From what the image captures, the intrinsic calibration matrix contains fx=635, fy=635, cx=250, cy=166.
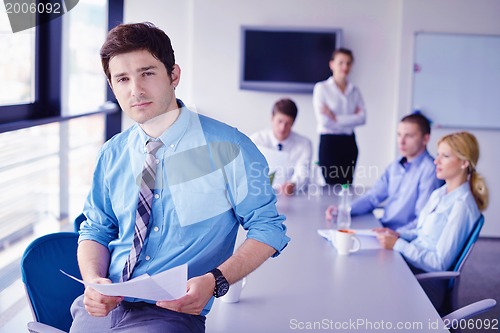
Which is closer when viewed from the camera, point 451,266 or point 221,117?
point 451,266

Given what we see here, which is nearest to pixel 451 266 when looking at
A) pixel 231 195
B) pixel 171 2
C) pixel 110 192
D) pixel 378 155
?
pixel 231 195

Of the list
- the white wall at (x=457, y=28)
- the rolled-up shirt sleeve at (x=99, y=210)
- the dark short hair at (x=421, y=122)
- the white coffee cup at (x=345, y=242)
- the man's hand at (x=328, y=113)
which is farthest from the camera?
the white wall at (x=457, y=28)

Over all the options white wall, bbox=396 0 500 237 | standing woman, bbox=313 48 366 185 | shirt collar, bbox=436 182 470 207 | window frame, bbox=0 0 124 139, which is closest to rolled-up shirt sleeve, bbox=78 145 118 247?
shirt collar, bbox=436 182 470 207

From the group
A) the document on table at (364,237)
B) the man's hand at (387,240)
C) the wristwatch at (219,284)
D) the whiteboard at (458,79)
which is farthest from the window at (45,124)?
the whiteboard at (458,79)

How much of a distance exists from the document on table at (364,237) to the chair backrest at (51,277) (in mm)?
1081

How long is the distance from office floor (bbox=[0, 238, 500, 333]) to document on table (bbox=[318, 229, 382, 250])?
1059 mm

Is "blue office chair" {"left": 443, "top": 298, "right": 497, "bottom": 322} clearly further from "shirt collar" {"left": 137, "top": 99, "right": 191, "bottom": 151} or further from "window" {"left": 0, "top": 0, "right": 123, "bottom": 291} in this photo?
"window" {"left": 0, "top": 0, "right": 123, "bottom": 291}

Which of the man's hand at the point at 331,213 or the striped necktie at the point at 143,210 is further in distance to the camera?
the man's hand at the point at 331,213

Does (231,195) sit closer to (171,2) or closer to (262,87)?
(262,87)

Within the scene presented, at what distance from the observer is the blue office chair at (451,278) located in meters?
2.60

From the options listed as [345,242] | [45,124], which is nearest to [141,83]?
[345,242]

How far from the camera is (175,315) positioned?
5.32 feet

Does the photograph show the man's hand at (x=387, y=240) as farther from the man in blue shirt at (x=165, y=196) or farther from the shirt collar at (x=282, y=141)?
the shirt collar at (x=282, y=141)

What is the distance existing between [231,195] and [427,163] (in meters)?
2.14
